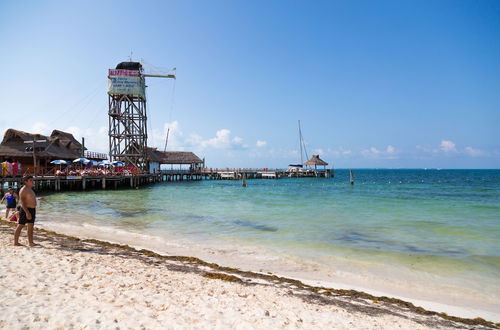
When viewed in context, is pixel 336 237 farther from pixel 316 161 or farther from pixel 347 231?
pixel 316 161

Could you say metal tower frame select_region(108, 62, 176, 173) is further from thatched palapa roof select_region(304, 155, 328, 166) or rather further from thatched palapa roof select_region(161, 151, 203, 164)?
thatched palapa roof select_region(304, 155, 328, 166)

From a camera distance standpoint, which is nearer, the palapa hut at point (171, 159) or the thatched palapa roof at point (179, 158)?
the palapa hut at point (171, 159)

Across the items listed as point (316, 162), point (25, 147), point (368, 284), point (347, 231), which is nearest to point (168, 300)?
point (368, 284)

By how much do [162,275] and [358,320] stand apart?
379 centimetres

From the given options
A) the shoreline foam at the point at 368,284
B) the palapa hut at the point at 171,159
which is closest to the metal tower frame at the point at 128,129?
the palapa hut at the point at 171,159

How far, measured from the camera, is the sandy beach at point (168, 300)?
3.99 m

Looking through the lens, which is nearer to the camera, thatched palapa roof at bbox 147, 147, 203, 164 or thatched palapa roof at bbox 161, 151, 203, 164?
thatched palapa roof at bbox 147, 147, 203, 164

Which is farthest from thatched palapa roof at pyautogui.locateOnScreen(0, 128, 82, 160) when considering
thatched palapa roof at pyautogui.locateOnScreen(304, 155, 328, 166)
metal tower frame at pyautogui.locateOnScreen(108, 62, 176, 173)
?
thatched palapa roof at pyautogui.locateOnScreen(304, 155, 328, 166)

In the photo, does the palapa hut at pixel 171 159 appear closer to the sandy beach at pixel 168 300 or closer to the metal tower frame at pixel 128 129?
the metal tower frame at pixel 128 129

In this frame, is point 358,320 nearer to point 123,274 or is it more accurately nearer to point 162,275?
point 162,275

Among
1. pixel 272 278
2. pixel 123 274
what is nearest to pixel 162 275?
pixel 123 274

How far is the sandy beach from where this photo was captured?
3.99 meters

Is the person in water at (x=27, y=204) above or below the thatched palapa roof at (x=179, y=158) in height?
below

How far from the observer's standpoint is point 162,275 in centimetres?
620
